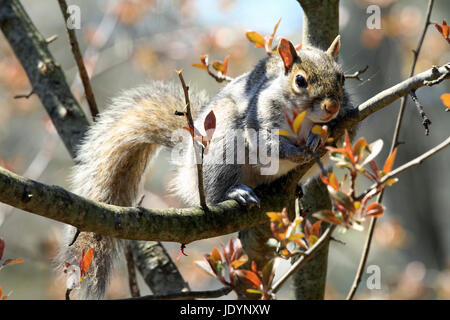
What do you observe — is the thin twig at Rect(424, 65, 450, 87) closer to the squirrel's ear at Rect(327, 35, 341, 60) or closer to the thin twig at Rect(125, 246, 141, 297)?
the squirrel's ear at Rect(327, 35, 341, 60)

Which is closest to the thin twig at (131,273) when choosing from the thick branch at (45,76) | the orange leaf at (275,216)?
the thick branch at (45,76)

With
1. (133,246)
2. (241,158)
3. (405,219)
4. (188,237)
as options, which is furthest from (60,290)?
(405,219)

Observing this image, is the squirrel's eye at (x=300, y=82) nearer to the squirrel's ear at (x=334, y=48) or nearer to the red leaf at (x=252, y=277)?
the squirrel's ear at (x=334, y=48)

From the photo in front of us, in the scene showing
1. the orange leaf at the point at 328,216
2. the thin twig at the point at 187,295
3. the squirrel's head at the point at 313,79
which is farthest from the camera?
the squirrel's head at the point at 313,79

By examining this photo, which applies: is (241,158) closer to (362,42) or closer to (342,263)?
(362,42)

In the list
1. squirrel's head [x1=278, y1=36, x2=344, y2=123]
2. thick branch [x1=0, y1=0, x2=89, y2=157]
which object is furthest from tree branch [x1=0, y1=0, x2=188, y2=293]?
squirrel's head [x1=278, y1=36, x2=344, y2=123]

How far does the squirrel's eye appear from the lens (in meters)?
2.02

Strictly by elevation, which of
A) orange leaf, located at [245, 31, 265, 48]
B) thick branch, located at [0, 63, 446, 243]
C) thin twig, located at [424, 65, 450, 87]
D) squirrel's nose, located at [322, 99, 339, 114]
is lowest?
thick branch, located at [0, 63, 446, 243]

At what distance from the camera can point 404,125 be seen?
199 inches

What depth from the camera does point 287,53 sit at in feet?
6.77

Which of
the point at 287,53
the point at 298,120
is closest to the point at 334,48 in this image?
the point at 287,53

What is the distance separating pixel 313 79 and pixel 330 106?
0.67 feet

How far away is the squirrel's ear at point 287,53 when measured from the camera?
2025 mm
